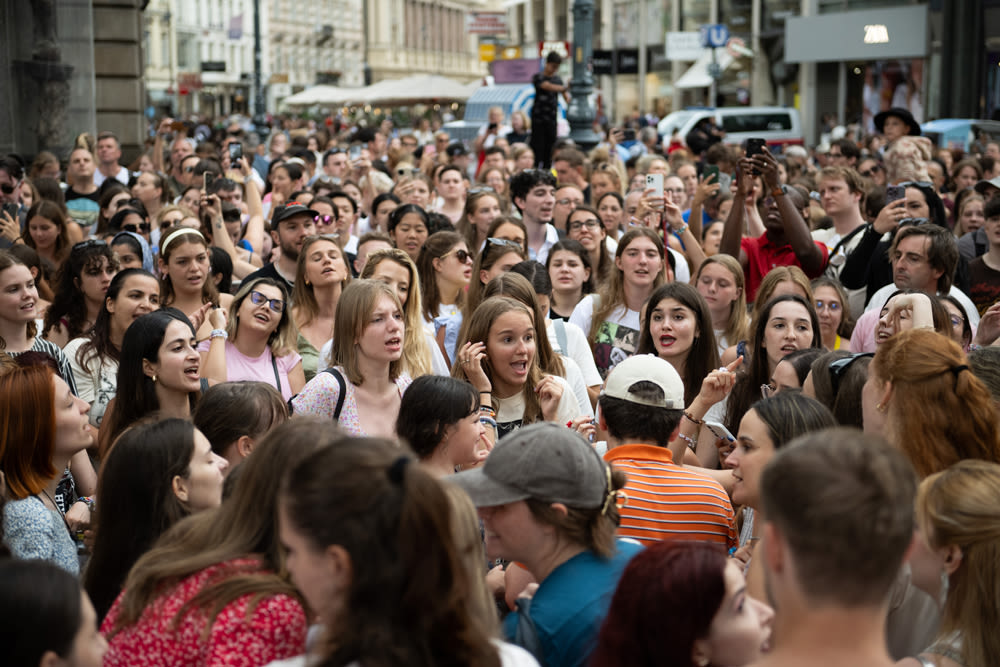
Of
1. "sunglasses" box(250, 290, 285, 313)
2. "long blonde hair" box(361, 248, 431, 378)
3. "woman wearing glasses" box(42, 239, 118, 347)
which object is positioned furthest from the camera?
"woman wearing glasses" box(42, 239, 118, 347)

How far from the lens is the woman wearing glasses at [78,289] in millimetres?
7418

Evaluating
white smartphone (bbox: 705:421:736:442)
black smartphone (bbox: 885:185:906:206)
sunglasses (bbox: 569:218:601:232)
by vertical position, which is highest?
black smartphone (bbox: 885:185:906:206)

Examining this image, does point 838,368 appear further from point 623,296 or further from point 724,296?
point 623,296

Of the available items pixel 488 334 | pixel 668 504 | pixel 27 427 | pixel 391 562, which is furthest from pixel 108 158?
pixel 391 562

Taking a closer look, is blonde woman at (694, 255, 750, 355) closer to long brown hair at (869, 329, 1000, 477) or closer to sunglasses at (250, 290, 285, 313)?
sunglasses at (250, 290, 285, 313)

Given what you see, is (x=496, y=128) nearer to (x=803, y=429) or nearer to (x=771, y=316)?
(x=771, y=316)

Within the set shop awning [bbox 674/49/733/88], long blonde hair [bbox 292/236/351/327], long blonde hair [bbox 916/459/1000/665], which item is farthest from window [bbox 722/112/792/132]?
long blonde hair [bbox 916/459/1000/665]

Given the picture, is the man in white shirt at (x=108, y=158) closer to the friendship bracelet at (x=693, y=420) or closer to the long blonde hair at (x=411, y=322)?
the long blonde hair at (x=411, y=322)

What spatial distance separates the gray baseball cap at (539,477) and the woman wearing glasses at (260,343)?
3.52 metres

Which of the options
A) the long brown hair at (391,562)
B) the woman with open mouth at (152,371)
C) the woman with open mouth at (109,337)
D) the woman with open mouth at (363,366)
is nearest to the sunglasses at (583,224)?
the woman with open mouth at (363,366)

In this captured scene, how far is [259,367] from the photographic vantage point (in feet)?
22.0

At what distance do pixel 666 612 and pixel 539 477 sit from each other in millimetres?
760

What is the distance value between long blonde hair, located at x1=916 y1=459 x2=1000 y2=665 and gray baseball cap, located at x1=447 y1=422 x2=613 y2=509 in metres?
0.97

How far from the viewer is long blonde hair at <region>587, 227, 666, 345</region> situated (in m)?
7.70
